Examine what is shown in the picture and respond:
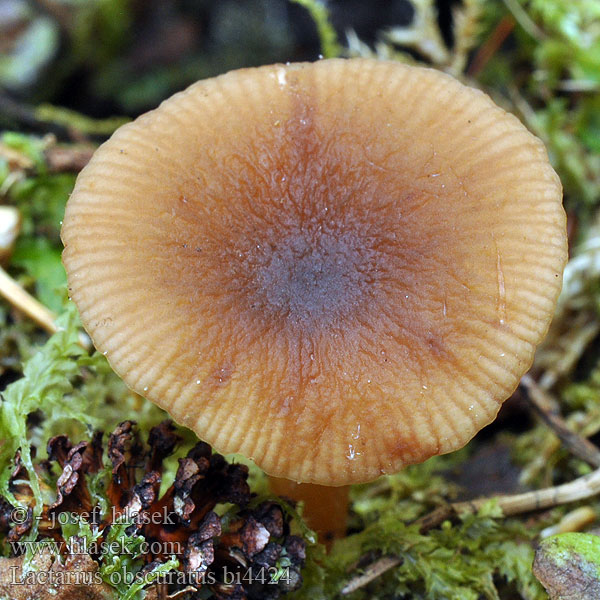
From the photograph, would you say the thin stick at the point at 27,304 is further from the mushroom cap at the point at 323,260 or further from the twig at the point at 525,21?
the twig at the point at 525,21

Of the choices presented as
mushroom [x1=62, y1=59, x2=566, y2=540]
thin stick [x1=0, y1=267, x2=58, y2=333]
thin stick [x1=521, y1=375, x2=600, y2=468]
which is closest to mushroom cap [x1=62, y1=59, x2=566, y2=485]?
mushroom [x1=62, y1=59, x2=566, y2=540]

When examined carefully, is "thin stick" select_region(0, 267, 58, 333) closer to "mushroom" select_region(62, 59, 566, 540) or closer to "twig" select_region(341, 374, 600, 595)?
"mushroom" select_region(62, 59, 566, 540)

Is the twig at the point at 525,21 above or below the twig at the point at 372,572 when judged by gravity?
above

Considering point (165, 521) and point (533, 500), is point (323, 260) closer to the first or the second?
point (165, 521)

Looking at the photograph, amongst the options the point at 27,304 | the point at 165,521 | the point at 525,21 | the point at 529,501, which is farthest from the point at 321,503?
the point at 525,21

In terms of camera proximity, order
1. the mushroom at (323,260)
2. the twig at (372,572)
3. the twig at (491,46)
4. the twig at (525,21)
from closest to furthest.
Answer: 1. the mushroom at (323,260)
2. the twig at (372,572)
3. the twig at (525,21)
4. the twig at (491,46)

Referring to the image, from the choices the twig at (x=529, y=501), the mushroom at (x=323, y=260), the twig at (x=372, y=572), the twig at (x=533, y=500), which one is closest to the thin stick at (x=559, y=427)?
the twig at (x=533, y=500)
